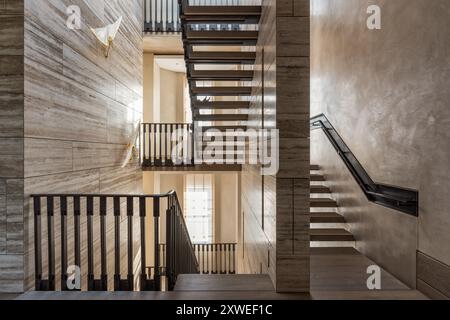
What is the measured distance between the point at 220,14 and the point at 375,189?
108 inches

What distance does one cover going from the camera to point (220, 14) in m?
4.25

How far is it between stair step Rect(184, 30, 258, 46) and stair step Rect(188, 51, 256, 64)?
0.47 feet

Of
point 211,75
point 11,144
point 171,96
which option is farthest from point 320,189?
point 171,96

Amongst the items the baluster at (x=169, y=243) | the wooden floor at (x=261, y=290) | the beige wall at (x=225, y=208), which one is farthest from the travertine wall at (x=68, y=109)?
the beige wall at (x=225, y=208)

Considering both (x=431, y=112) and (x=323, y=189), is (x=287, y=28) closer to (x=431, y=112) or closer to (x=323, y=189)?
(x=431, y=112)

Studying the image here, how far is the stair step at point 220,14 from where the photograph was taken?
13.9 ft

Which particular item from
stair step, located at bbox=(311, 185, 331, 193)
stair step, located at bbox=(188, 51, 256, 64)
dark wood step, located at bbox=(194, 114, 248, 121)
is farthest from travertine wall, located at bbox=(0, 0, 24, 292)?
stair step, located at bbox=(311, 185, 331, 193)

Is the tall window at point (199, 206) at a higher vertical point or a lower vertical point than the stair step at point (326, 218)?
lower

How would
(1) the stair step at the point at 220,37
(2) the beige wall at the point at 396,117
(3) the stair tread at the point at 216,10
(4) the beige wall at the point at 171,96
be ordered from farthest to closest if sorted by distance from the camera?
(4) the beige wall at the point at 171,96 < (1) the stair step at the point at 220,37 < (3) the stair tread at the point at 216,10 < (2) the beige wall at the point at 396,117

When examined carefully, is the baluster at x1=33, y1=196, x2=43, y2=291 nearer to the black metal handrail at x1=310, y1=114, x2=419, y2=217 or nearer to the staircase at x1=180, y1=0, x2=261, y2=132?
the staircase at x1=180, y1=0, x2=261, y2=132

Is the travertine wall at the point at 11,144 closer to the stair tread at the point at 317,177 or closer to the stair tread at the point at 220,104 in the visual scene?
the stair tread at the point at 220,104

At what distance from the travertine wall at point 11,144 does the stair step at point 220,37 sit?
2.10 meters

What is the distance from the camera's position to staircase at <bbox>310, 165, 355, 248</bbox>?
428cm

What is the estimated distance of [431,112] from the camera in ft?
9.42
